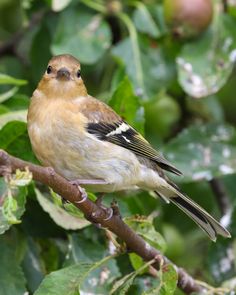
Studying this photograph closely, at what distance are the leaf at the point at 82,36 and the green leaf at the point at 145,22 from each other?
0.18 metres

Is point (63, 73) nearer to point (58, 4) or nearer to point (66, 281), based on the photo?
point (58, 4)

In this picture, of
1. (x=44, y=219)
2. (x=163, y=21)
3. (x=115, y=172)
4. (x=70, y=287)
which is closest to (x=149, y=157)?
(x=115, y=172)

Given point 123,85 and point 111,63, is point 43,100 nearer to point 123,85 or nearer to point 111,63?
point 123,85

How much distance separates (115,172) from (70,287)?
64 cm

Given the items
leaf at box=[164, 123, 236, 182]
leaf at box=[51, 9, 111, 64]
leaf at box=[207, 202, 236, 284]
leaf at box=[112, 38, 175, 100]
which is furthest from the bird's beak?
leaf at box=[207, 202, 236, 284]

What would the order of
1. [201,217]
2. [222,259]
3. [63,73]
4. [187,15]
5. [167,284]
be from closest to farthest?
[167,284] → [63,73] → [201,217] → [222,259] → [187,15]

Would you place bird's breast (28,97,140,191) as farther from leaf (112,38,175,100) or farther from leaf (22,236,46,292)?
leaf (112,38,175,100)

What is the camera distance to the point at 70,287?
3.38 meters

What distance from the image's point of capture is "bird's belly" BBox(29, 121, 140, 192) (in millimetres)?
3586

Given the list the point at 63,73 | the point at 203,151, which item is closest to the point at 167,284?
the point at 63,73

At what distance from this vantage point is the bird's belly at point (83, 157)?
3.59 metres

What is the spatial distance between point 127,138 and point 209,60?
1207 mm

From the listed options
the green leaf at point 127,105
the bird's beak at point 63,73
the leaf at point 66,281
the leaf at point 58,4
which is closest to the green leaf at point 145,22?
the leaf at point 58,4

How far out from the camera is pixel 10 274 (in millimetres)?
3535
